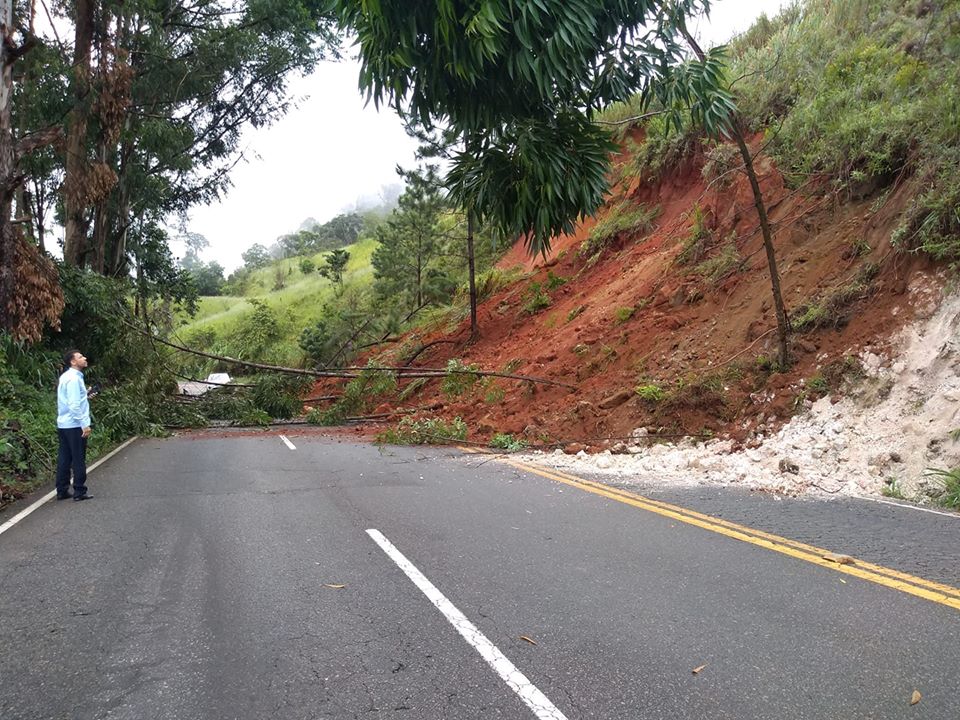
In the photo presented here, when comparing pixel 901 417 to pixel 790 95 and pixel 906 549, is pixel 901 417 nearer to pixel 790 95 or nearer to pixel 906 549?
pixel 906 549

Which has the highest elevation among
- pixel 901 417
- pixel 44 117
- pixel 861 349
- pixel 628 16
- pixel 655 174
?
pixel 44 117

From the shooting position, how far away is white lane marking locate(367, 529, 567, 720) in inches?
120

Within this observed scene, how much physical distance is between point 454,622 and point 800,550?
281 cm

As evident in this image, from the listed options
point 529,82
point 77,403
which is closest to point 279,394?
point 77,403

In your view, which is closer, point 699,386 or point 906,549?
point 906,549

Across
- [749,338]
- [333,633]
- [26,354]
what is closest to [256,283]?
[26,354]

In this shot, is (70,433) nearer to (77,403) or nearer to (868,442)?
(77,403)

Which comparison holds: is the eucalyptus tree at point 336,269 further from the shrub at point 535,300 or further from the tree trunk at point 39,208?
the shrub at point 535,300

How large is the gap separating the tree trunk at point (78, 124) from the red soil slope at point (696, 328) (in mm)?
8679

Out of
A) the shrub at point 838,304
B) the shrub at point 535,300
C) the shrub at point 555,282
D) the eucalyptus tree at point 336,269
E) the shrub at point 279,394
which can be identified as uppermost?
the eucalyptus tree at point 336,269

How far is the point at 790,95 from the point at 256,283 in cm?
6502

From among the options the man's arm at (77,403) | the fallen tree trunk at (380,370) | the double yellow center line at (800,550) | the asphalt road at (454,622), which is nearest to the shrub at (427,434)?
the fallen tree trunk at (380,370)

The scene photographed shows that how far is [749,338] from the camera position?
1120 centimetres

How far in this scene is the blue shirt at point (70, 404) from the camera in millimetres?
8031
